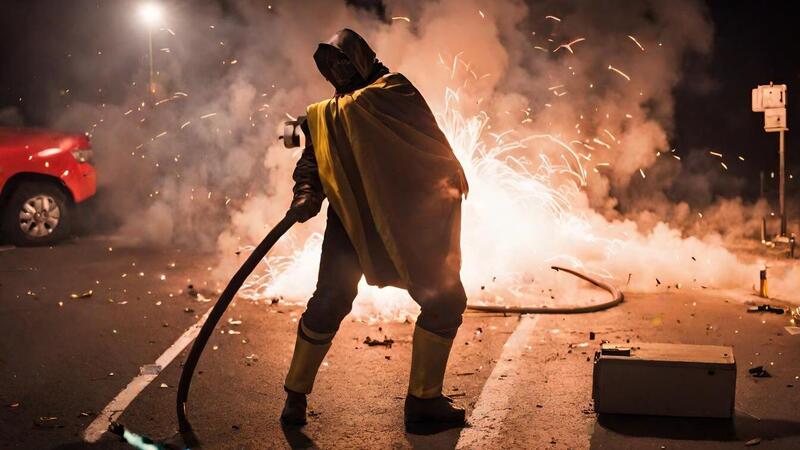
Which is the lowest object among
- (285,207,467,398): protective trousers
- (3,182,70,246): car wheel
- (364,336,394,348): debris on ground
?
(364,336,394,348): debris on ground

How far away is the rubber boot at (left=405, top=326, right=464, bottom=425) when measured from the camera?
501 centimetres

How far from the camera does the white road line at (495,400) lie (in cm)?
485

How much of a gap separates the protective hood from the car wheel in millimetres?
8084

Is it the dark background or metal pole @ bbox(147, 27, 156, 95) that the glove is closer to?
metal pole @ bbox(147, 27, 156, 95)

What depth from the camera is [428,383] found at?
197 inches

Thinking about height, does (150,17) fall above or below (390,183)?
above

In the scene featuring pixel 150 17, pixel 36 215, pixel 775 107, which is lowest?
pixel 36 215

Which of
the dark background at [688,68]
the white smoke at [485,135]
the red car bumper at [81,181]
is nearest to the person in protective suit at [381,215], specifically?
the white smoke at [485,135]

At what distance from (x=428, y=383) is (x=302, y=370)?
678 mm

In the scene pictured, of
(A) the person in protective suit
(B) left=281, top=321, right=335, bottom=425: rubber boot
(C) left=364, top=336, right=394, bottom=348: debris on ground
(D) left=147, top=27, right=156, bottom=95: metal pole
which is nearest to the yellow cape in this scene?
(A) the person in protective suit

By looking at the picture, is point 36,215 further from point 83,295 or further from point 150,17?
point 150,17

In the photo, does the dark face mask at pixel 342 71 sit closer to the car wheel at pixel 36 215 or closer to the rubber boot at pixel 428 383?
the rubber boot at pixel 428 383

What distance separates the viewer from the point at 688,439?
4.80 meters

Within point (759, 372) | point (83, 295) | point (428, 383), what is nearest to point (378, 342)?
point (428, 383)
